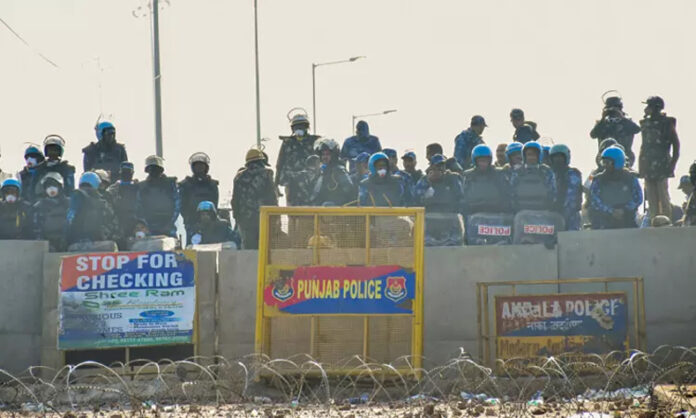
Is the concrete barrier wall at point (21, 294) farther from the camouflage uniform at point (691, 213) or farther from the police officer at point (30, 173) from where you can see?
the camouflage uniform at point (691, 213)

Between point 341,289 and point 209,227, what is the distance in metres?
3.57

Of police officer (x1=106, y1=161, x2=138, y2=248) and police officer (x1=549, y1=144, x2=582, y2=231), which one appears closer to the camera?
police officer (x1=549, y1=144, x2=582, y2=231)

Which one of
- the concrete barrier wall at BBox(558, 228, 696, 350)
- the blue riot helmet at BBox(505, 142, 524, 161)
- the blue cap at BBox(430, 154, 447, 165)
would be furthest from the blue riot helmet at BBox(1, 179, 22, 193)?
the concrete barrier wall at BBox(558, 228, 696, 350)

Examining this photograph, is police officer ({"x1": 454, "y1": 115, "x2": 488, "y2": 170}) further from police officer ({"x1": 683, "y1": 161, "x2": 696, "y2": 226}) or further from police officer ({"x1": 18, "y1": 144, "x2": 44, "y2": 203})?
police officer ({"x1": 18, "y1": 144, "x2": 44, "y2": 203})

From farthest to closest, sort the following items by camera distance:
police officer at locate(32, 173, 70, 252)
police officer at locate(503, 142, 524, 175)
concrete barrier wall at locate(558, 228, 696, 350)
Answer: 1. police officer at locate(503, 142, 524, 175)
2. police officer at locate(32, 173, 70, 252)
3. concrete barrier wall at locate(558, 228, 696, 350)

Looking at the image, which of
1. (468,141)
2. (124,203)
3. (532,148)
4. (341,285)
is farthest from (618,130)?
(124,203)

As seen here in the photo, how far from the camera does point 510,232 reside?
573 inches

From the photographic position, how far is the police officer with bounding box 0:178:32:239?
14922mm

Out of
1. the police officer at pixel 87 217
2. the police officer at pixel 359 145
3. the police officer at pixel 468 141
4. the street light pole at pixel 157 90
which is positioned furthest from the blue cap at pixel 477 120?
the street light pole at pixel 157 90

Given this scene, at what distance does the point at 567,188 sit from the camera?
49.1 ft

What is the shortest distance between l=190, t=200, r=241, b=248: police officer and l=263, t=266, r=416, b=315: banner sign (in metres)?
3.19

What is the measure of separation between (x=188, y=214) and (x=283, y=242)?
3.40 meters

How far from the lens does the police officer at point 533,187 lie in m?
14.5

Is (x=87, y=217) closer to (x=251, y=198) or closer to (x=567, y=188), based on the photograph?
(x=251, y=198)
